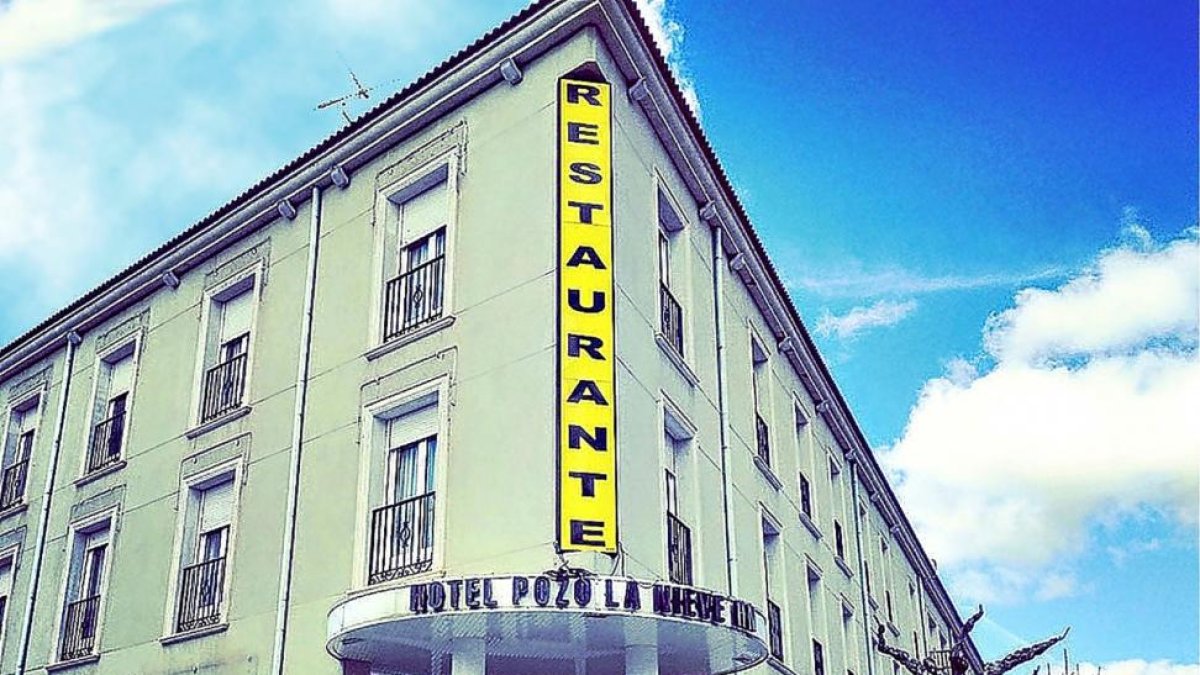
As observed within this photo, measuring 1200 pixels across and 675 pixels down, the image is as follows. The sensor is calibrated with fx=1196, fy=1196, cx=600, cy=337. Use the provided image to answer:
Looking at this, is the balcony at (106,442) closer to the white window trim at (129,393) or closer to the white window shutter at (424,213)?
the white window trim at (129,393)

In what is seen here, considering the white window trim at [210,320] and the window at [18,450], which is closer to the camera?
the white window trim at [210,320]

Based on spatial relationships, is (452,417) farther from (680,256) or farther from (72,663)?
(72,663)

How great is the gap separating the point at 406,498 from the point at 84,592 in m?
7.54

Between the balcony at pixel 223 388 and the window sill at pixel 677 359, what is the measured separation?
6.14 metres

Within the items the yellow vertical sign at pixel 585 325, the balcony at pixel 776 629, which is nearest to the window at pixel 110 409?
the yellow vertical sign at pixel 585 325

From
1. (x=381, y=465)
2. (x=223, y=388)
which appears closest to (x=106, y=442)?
(x=223, y=388)

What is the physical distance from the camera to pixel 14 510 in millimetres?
20422

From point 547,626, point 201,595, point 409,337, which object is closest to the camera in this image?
point 547,626

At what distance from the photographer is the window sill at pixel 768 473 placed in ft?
58.9

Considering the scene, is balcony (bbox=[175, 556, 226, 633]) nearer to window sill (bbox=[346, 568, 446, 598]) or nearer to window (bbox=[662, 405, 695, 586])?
window sill (bbox=[346, 568, 446, 598])

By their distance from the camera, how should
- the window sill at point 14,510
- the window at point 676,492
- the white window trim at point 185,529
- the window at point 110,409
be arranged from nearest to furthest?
the window at point 676,492, the white window trim at point 185,529, the window at point 110,409, the window sill at point 14,510

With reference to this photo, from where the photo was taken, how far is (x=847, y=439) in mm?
25578

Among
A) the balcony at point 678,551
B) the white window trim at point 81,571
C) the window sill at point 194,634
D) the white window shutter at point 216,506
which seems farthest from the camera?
the white window trim at point 81,571

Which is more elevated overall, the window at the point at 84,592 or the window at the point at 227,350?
the window at the point at 227,350
